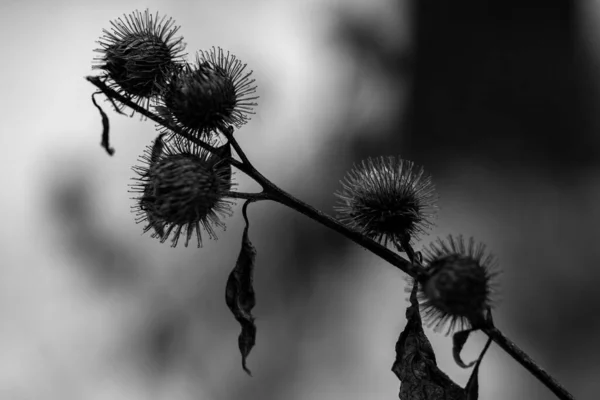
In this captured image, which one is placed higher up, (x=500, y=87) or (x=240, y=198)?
(x=500, y=87)

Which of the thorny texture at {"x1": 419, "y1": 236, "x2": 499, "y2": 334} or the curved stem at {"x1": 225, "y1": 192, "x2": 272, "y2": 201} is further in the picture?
the curved stem at {"x1": 225, "y1": 192, "x2": 272, "y2": 201}

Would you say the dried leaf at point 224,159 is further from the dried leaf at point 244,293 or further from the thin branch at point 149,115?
the dried leaf at point 244,293

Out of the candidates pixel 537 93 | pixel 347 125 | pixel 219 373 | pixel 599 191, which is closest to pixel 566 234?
pixel 599 191

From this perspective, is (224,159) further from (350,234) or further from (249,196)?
(350,234)

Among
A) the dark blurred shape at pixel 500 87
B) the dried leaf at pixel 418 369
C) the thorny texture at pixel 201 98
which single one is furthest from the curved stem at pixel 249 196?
the dark blurred shape at pixel 500 87

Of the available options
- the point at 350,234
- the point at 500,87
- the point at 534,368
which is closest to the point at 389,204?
the point at 350,234

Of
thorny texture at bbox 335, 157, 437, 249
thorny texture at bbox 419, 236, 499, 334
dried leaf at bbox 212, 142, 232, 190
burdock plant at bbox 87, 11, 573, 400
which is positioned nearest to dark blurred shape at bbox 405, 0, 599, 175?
thorny texture at bbox 335, 157, 437, 249

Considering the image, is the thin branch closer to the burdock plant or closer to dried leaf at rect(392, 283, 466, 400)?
the burdock plant
